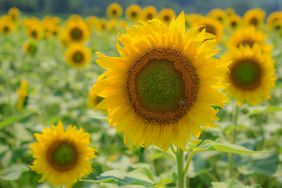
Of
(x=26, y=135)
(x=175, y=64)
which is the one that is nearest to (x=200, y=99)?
(x=175, y=64)

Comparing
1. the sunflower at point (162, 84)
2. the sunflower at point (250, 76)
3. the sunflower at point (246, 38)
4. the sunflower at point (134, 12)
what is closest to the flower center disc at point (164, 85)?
the sunflower at point (162, 84)

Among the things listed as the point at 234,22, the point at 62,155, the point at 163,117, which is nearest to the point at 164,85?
the point at 163,117

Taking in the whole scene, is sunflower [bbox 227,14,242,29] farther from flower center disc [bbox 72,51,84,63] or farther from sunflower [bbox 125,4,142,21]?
flower center disc [bbox 72,51,84,63]

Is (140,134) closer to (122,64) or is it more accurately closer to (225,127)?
(122,64)

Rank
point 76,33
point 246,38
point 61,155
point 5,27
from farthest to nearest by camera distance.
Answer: point 5,27 < point 76,33 < point 246,38 < point 61,155

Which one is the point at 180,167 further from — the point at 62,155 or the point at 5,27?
the point at 5,27

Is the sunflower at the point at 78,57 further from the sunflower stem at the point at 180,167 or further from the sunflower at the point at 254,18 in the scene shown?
the sunflower stem at the point at 180,167
